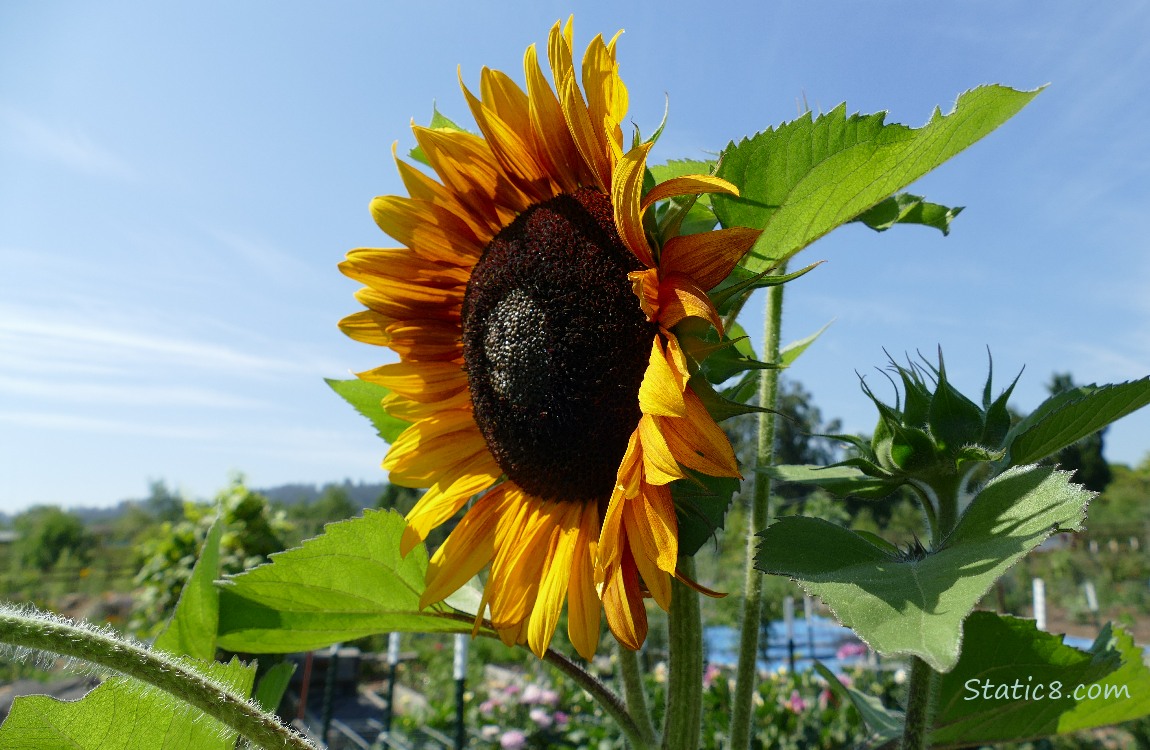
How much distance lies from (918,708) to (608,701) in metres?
0.25

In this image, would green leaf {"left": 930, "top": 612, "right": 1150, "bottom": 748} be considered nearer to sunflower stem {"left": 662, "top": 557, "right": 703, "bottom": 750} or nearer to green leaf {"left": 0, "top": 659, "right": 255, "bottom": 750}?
sunflower stem {"left": 662, "top": 557, "right": 703, "bottom": 750}

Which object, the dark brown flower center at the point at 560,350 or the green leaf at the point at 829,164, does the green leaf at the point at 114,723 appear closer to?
the dark brown flower center at the point at 560,350

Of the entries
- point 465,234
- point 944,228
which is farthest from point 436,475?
point 944,228

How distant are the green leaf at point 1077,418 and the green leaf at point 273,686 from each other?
621 millimetres

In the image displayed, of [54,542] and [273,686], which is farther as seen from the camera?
[54,542]

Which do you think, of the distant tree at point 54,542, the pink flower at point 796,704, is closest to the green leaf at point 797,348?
the pink flower at point 796,704

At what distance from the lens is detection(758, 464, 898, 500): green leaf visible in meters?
0.66

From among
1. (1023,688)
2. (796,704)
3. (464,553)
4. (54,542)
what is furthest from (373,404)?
(54,542)

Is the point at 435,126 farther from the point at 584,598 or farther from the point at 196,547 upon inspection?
the point at 196,547

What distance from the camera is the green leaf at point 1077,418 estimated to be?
57cm

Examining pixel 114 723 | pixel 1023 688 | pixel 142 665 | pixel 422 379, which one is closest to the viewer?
pixel 142 665

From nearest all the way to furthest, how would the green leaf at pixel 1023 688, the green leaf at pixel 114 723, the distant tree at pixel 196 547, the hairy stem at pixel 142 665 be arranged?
1. the hairy stem at pixel 142 665
2. the green leaf at pixel 114 723
3. the green leaf at pixel 1023 688
4. the distant tree at pixel 196 547

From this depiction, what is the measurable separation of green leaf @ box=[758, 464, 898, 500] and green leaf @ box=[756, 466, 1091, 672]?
99mm

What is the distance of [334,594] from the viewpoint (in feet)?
2.56
